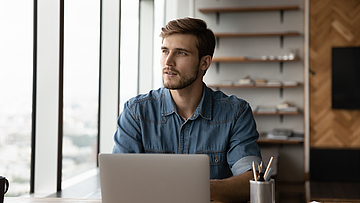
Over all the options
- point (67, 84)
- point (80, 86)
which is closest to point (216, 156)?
point (67, 84)

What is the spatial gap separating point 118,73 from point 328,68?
2870 millimetres

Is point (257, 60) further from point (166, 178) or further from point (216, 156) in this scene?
point (166, 178)

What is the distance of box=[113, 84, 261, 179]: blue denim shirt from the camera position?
1.58 meters

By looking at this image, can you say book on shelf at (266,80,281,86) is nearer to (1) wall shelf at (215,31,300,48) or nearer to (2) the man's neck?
(1) wall shelf at (215,31,300,48)

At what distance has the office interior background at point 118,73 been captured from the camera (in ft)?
7.12

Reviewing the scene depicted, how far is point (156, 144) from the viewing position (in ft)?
5.27

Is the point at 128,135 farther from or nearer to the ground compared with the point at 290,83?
nearer to the ground

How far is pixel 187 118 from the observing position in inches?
66.3

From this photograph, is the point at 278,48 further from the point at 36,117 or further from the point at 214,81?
the point at 36,117

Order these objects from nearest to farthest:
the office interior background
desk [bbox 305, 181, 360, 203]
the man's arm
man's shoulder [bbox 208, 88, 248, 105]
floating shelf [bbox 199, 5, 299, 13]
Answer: the man's arm
man's shoulder [bbox 208, 88, 248, 105]
the office interior background
desk [bbox 305, 181, 360, 203]
floating shelf [bbox 199, 5, 299, 13]

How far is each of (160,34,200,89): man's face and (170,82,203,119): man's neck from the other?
0.19 feet

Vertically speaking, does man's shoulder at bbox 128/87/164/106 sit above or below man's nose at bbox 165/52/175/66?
below

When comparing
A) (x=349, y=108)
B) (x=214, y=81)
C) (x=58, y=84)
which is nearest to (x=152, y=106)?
(x=58, y=84)

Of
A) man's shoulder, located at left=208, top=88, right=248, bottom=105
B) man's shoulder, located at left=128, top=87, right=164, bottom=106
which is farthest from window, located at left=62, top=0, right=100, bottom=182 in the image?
man's shoulder, located at left=208, top=88, right=248, bottom=105
